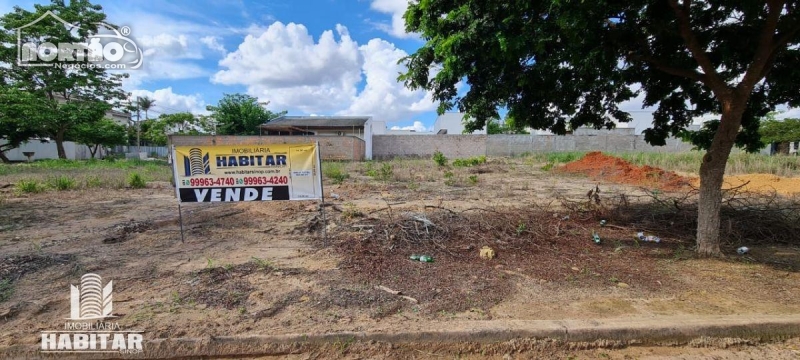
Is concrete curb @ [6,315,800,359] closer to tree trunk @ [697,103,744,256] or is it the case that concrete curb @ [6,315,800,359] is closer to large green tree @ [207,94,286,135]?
tree trunk @ [697,103,744,256]

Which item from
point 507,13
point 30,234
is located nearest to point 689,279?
point 507,13

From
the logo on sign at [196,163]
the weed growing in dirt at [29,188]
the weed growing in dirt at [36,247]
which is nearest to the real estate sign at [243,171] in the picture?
the logo on sign at [196,163]

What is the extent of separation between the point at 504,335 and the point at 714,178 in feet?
11.7

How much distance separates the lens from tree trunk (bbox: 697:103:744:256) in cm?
402

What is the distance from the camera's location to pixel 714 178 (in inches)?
163

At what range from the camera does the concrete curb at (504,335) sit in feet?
8.29

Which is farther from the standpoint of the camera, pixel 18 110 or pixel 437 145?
pixel 437 145

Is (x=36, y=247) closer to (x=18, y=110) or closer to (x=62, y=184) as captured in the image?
(x=62, y=184)

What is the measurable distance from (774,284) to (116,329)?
6213mm

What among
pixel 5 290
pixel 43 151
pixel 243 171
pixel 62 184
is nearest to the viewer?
pixel 5 290

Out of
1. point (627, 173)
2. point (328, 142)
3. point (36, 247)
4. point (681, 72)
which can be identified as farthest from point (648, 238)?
point (328, 142)

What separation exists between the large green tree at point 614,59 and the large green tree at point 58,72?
2709 centimetres

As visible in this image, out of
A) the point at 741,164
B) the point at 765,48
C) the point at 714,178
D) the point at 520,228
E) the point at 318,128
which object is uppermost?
the point at 318,128

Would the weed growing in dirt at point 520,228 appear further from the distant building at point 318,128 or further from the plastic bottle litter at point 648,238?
the distant building at point 318,128
